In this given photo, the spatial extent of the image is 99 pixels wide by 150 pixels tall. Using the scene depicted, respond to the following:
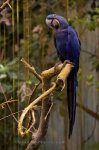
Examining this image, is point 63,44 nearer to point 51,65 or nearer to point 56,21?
point 56,21

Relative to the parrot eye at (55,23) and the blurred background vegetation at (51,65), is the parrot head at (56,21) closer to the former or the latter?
the parrot eye at (55,23)

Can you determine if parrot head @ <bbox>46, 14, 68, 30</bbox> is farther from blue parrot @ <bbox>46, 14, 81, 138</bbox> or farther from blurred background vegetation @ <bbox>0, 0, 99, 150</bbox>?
blurred background vegetation @ <bbox>0, 0, 99, 150</bbox>

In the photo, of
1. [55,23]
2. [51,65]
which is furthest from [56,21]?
[51,65]

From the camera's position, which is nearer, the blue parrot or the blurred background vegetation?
the blue parrot

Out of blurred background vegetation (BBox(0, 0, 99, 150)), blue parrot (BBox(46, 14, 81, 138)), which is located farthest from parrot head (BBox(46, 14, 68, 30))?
blurred background vegetation (BBox(0, 0, 99, 150))

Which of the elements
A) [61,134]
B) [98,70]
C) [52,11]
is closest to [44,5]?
[52,11]

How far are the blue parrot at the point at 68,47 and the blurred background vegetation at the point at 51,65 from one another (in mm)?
309

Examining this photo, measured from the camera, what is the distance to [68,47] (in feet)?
3.10

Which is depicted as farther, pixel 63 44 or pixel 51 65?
pixel 51 65

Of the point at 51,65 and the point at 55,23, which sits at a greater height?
the point at 55,23

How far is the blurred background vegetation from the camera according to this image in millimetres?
1297

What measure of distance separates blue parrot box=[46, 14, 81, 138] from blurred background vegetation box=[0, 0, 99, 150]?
31 cm

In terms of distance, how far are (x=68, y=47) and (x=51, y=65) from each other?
1.35 feet

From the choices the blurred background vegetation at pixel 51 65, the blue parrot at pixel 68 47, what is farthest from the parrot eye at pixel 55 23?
the blurred background vegetation at pixel 51 65
